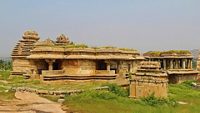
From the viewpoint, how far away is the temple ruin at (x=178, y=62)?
29781mm

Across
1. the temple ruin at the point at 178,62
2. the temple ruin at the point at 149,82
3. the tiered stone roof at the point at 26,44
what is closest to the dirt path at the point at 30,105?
the temple ruin at the point at 149,82

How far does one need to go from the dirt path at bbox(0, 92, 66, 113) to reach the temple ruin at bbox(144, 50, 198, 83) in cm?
1551

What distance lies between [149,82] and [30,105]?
6.72 metres

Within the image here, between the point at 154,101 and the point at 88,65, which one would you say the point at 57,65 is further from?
the point at 154,101

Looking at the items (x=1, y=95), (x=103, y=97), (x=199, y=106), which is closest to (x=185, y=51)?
(x=199, y=106)

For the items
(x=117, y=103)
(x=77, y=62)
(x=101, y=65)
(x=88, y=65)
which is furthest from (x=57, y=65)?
(x=117, y=103)

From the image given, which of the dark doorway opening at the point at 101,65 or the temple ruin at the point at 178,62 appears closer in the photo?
the dark doorway opening at the point at 101,65

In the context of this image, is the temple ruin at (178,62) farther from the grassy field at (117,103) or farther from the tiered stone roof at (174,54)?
the grassy field at (117,103)

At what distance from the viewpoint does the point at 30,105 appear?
15625 mm

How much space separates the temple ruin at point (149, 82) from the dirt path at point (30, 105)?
16.6 feet

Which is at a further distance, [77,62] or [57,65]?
[57,65]

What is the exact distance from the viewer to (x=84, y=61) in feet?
78.5

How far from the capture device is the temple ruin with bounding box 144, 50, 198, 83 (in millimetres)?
29781

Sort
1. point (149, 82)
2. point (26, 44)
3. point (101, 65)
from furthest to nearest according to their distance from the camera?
point (26, 44) < point (101, 65) < point (149, 82)
